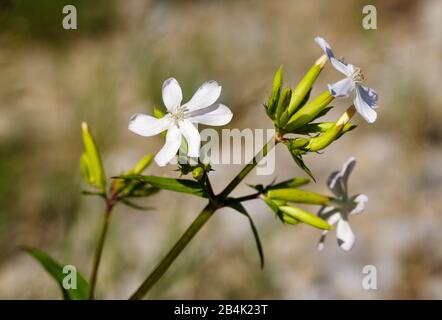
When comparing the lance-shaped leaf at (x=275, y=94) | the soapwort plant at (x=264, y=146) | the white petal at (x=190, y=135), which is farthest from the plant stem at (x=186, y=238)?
the lance-shaped leaf at (x=275, y=94)

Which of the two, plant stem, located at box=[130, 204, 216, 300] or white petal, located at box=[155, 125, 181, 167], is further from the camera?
plant stem, located at box=[130, 204, 216, 300]

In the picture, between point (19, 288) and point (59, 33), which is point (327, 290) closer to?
point (19, 288)

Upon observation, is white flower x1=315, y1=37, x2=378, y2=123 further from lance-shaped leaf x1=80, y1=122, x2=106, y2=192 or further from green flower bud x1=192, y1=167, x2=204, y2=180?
lance-shaped leaf x1=80, y1=122, x2=106, y2=192

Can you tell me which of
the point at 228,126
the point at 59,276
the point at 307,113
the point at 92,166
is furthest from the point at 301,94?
the point at 228,126

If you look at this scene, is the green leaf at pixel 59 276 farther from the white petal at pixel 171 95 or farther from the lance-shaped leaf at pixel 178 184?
the white petal at pixel 171 95

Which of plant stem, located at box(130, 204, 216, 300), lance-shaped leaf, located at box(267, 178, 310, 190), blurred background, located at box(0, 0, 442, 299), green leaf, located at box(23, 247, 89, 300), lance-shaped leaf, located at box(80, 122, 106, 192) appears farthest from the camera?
blurred background, located at box(0, 0, 442, 299)

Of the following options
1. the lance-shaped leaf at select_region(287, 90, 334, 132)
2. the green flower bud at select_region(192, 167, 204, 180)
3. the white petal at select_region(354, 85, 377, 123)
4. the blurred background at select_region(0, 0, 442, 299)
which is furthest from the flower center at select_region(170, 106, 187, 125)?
the blurred background at select_region(0, 0, 442, 299)

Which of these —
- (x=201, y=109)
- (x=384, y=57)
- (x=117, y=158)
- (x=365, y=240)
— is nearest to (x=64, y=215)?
(x=117, y=158)
